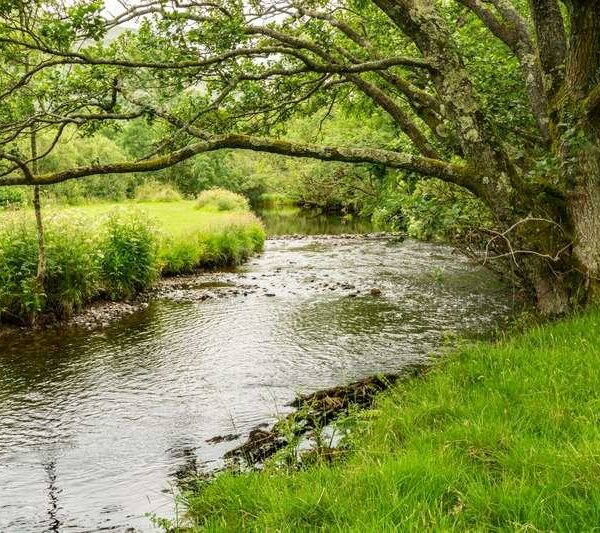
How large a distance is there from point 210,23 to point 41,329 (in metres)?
9.48

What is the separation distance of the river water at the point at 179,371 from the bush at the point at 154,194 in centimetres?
3252

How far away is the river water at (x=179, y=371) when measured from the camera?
23.0 ft

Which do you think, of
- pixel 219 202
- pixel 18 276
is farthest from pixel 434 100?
pixel 219 202

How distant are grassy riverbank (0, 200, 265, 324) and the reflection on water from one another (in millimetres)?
19115

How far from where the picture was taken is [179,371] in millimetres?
11336

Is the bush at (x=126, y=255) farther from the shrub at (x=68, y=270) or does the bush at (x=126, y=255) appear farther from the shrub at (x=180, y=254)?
the shrub at (x=180, y=254)

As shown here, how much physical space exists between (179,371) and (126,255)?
26.0ft

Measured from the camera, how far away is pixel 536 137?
1067cm

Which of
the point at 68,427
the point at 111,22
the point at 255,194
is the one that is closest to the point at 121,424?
the point at 68,427

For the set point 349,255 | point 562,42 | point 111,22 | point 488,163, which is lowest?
point 349,255

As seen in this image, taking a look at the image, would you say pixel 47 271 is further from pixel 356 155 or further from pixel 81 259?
pixel 356 155

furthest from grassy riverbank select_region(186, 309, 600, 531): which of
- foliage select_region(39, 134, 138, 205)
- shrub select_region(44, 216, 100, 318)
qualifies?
foliage select_region(39, 134, 138, 205)

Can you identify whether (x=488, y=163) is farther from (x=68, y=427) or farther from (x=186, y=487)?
(x=68, y=427)

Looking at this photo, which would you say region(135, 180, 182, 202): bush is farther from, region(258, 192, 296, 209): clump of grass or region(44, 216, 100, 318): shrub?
region(44, 216, 100, 318): shrub
